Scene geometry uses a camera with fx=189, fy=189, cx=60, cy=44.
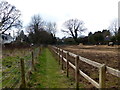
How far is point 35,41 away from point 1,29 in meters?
18.7

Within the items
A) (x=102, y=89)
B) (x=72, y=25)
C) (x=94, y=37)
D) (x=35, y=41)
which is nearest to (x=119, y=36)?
(x=94, y=37)

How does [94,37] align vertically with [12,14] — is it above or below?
below

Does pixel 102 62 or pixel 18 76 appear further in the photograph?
pixel 102 62

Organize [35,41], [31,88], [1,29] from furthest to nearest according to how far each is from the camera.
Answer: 1. [35,41]
2. [1,29]
3. [31,88]

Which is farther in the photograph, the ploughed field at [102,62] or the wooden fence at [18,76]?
the ploughed field at [102,62]

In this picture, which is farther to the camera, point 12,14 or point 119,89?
point 12,14

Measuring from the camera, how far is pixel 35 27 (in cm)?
7081

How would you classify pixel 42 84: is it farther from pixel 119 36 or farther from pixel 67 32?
pixel 67 32

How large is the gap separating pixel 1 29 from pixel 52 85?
151 ft

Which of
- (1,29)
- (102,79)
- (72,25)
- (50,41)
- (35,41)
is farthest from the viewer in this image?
(72,25)

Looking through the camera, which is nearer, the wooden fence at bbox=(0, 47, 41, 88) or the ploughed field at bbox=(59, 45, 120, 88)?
the wooden fence at bbox=(0, 47, 41, 88)

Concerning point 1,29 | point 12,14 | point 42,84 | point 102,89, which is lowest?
point 42,84

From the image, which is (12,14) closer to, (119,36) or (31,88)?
(119,36)

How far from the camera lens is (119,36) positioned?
176 feet
